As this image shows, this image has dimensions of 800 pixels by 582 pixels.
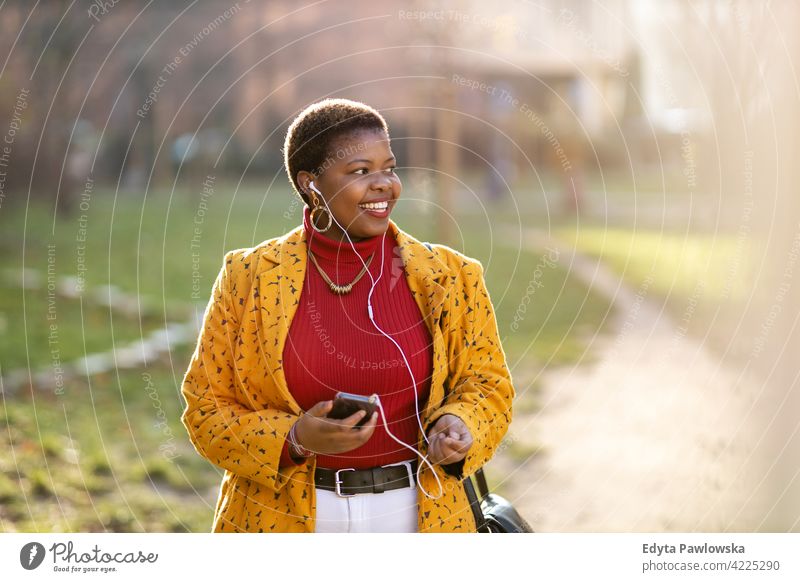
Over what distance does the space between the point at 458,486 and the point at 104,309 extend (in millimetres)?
9445

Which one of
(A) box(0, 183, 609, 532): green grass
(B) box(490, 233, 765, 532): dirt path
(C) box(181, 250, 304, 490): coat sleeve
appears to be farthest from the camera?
(A) box(0, 183, 609, 532): green grass

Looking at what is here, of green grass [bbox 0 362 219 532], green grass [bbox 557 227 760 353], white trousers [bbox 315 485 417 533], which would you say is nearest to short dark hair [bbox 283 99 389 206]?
white trousers [bbox 315 485 417 533]

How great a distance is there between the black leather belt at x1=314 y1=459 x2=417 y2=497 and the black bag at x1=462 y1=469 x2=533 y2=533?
234 millimetres

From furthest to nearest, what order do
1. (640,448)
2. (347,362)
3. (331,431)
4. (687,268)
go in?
(687,268), (640,448), (347,362), (331,431)

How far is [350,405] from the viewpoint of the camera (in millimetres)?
2762

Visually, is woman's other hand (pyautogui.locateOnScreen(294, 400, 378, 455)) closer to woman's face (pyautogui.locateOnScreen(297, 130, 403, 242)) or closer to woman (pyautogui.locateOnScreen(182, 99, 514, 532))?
woman (pyautogui.locateOnScreen(182, 99, 514, 532))

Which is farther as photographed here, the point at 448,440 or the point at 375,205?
the point at 375,205

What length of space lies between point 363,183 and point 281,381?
62 cm

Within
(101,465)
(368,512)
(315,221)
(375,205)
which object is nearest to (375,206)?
(375,205)

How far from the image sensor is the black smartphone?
2756mm

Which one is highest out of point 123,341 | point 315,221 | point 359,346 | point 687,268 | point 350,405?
point 315,221

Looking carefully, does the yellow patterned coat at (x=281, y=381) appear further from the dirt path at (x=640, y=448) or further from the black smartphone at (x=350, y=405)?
the dirt path at (x=640, y=448)

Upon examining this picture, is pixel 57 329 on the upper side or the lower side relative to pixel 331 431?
lower

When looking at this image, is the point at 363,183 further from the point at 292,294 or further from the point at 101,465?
the point at 101,465
